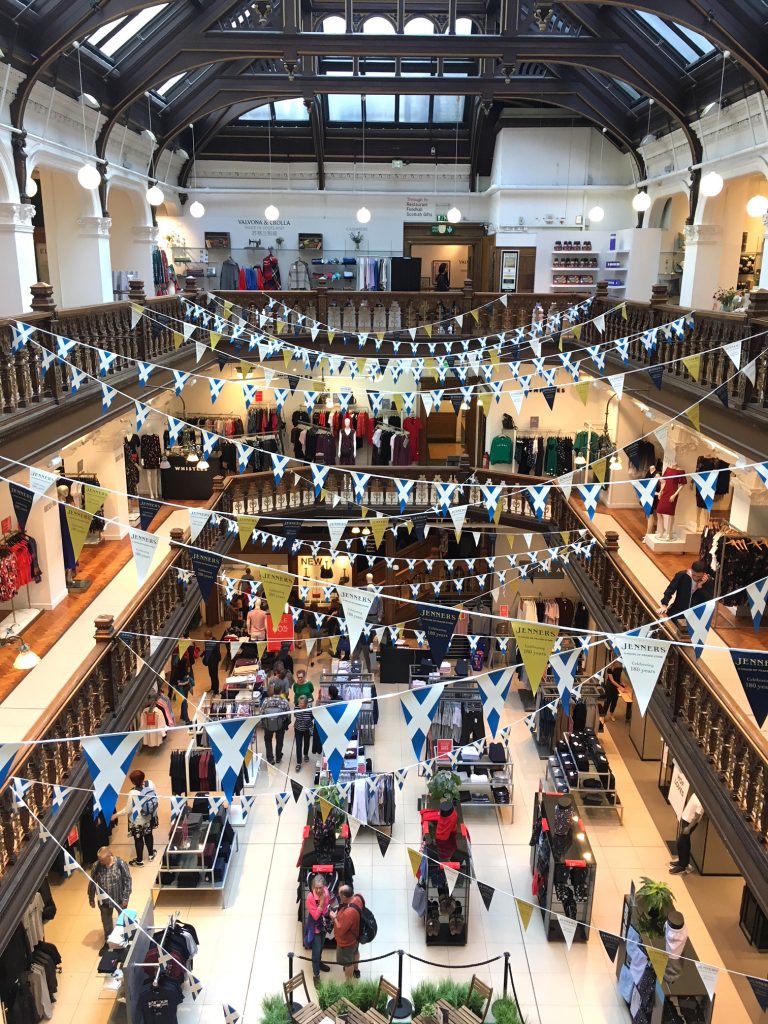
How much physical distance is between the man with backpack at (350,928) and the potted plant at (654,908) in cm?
284

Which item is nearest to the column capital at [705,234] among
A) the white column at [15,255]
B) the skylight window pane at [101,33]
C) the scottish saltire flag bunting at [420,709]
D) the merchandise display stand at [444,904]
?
the skylight window pane at [101,33]

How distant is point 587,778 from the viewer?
38.5 feet

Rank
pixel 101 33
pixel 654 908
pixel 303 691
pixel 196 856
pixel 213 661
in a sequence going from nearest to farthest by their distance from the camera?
pixel 654 908 → pixel 196 856 → pixel 101 33 → pixel 303 691 → pixel 213 661

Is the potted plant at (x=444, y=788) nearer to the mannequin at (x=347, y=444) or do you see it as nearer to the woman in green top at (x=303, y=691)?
the woman in green top at (x=303, y=691)

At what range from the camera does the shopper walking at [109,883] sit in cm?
898

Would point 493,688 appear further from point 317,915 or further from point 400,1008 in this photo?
point 317,915

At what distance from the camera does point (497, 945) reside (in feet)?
31.6

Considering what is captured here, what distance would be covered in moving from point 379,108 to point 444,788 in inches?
596

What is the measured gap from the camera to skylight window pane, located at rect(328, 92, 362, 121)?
1861 cm

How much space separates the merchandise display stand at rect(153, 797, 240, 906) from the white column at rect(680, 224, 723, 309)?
11296 mm

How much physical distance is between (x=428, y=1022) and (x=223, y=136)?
18.2 meters

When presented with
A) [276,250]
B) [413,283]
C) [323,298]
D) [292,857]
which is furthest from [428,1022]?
[276,250]

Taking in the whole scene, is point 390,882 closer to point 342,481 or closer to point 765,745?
point 765,745

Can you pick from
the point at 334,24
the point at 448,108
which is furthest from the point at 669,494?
the point at 448,108
